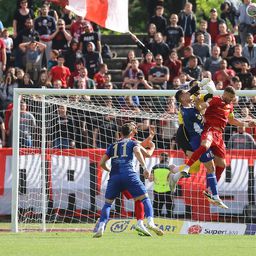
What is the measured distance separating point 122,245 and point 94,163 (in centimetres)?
681

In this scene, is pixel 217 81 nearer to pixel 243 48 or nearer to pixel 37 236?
pixel 243 48

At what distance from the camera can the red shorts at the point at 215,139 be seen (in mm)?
17919

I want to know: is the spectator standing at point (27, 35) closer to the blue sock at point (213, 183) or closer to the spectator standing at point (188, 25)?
the spectator standing at point (188, 25)

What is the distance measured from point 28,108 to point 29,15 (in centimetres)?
767

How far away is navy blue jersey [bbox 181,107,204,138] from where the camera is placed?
18.0 meters

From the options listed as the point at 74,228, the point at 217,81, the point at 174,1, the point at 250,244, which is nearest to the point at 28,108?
the point at 74,228

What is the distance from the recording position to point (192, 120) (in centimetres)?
1811

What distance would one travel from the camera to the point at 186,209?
72.0ft

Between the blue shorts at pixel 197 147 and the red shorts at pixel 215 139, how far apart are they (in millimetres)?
128

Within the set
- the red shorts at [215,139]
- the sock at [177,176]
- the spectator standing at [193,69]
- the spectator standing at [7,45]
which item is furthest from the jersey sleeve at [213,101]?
the spectator standing at [7,45]

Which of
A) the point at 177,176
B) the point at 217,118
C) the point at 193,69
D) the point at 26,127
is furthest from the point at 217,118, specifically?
the point at 193,69

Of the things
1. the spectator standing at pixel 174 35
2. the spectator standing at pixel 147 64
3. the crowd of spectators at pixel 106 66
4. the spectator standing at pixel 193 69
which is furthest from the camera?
the spectator standing at pixel 174 35

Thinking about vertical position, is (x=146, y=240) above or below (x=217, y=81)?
below

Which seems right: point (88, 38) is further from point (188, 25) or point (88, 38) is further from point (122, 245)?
point (122, 245)
